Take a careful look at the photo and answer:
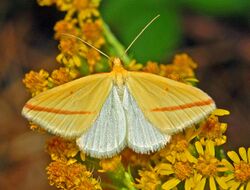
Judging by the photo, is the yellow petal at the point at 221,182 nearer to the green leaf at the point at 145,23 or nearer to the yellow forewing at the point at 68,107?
the yellow forewing at the point at 68,107

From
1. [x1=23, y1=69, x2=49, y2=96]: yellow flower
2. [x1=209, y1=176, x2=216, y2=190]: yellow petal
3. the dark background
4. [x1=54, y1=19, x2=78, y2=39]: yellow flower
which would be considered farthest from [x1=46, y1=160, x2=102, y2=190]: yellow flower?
the dark background

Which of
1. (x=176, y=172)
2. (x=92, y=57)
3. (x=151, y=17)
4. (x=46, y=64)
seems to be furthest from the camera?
(x=46, y=64)

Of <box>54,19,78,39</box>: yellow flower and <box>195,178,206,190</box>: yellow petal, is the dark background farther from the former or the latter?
<box>195,178,206,190</box>: yellow petal

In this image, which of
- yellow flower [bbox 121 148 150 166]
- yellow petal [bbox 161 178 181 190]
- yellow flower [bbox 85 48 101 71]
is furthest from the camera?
yellow flower [bbox 85 48 101 71]

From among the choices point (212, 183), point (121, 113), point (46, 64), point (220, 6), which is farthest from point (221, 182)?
point (46, 64)

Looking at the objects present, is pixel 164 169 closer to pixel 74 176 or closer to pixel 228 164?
pixel 228 164
